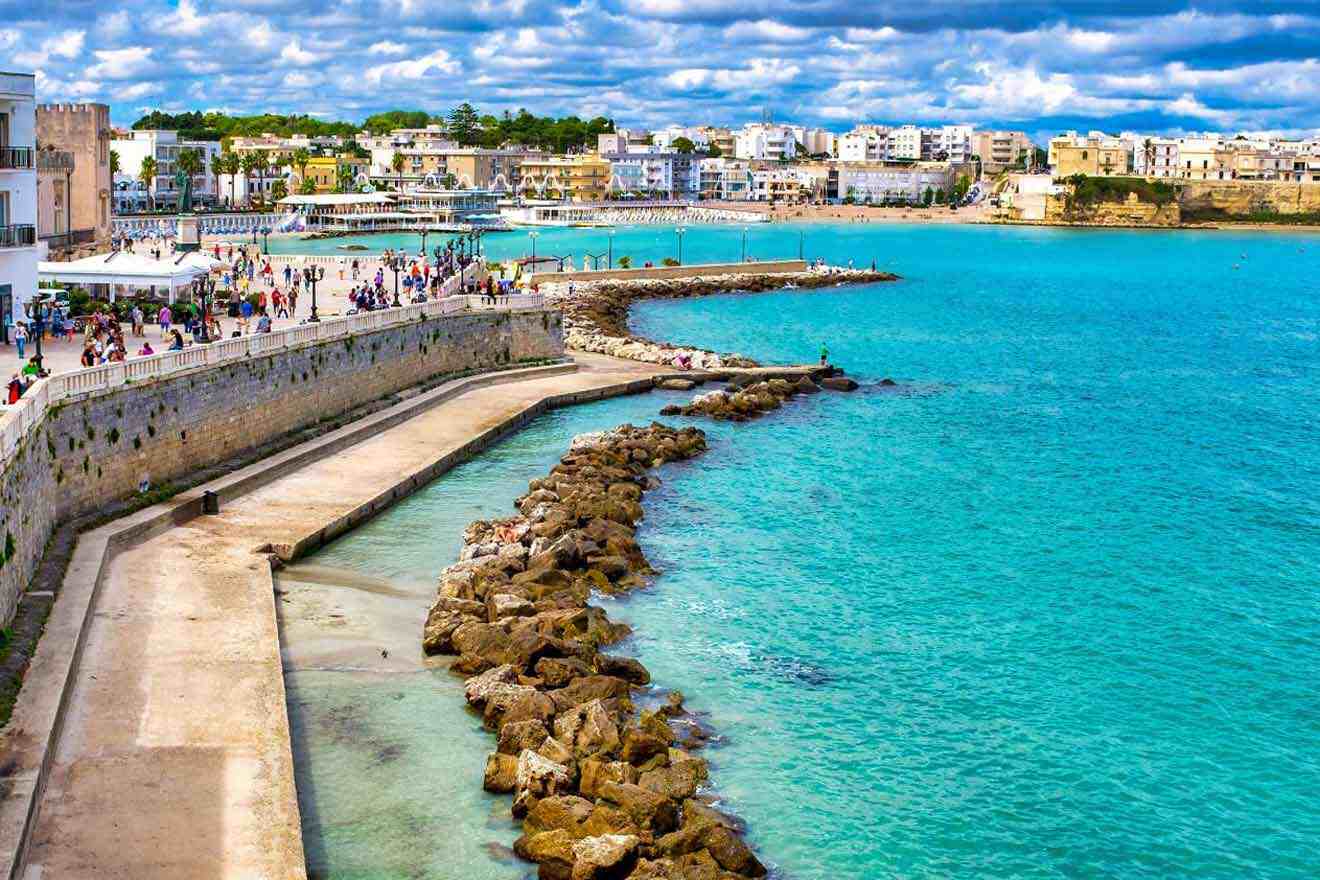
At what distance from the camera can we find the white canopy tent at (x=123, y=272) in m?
38.7

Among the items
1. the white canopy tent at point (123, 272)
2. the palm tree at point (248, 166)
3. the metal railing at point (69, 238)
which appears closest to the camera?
the white canopy tent at point (123, 272)

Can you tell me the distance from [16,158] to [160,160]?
120582 mm

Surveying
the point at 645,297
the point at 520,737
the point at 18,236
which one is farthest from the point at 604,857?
the point at 645,297

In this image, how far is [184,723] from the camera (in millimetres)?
18047

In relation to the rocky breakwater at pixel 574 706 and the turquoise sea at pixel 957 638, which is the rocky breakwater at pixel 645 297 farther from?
the rocky breakwater at pixel 574 706

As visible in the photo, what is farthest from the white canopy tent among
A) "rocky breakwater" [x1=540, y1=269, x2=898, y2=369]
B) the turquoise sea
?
"rocky breakwater" [x1=540, y1=269, x2=898, y2=369]

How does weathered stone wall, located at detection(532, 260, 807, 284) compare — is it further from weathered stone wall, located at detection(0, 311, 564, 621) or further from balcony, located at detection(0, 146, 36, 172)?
balcony, located at detection(0, 146, 36, 172)

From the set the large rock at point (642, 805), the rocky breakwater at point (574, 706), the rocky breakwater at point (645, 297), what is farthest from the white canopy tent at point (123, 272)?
the large rock at point (642, 805)

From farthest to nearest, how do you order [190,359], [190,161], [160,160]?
[160,160], [190,161], [190,359]

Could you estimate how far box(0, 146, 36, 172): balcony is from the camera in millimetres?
33469

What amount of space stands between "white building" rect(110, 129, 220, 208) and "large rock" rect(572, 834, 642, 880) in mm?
135020

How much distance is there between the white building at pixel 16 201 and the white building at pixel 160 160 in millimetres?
112281

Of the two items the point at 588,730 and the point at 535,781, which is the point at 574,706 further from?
the point at 535,781

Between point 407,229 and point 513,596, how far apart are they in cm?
12871
